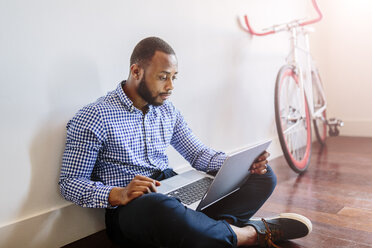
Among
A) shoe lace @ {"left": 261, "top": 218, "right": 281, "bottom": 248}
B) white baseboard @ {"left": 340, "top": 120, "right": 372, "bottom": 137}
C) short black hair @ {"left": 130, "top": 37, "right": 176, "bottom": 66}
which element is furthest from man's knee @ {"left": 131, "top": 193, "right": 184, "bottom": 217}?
white baseboard @ {"left": 340, "top": 120, "right": 372, "bottom": 137}

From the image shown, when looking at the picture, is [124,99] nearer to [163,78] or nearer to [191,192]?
[163,78]

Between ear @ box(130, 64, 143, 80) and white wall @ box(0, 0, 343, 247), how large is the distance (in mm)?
199

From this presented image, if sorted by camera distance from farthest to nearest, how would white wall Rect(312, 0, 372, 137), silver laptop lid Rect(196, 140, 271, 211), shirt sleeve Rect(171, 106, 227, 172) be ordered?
1. white wall Rect(312, 0, 372, 137)
2. shirt sleeve Rect(171, 106, 227, 172)
3. silver laptop lid Rect(196, 140, 271, 211)

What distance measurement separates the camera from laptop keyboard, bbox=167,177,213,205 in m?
1.20

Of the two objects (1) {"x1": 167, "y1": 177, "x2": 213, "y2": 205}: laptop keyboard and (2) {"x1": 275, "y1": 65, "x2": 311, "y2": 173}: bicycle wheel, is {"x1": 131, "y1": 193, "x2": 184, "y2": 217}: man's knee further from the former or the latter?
(2) {"x1": 275, "y1": 65, "x2": 311, "y2": 173}: bicycle wheel

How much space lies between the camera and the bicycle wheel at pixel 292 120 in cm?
208

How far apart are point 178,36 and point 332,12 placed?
82.9 inches

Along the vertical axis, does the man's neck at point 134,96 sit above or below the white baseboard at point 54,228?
above

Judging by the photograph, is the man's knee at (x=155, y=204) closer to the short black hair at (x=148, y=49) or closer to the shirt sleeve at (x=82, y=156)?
the shirt sleeve at (x=82, y=156)

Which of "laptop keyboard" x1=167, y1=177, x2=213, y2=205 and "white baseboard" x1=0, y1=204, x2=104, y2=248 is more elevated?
"laptop keyboard" x1=167, y1=177, x2=213, y2=205

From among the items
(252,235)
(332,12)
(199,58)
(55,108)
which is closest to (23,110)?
(55,108)

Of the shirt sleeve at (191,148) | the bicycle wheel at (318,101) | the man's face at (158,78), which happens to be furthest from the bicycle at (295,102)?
the man's face at (158,78)

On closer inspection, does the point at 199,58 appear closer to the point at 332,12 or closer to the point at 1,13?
the point at 1,13

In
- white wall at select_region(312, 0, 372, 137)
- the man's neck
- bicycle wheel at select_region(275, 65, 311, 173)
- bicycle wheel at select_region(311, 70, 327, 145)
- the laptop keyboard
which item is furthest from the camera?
white wall at select_region(312, 0, 372, 137)
